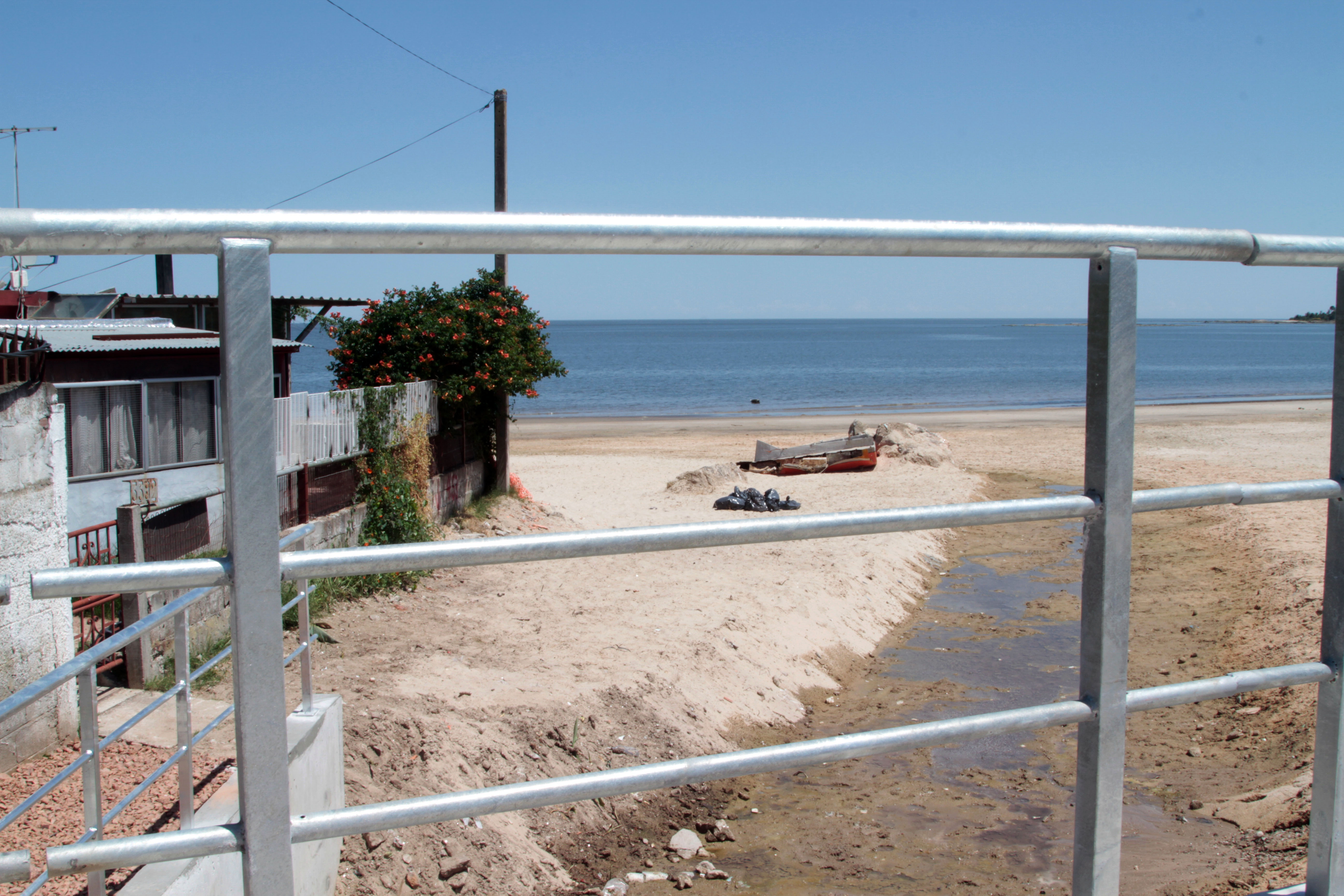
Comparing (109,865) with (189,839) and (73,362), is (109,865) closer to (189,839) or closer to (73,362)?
(189,839)

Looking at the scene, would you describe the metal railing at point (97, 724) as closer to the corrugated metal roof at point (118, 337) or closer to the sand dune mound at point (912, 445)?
the corrugated metal roof at point (118, 337)

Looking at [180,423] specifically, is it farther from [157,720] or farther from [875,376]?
[875,376]

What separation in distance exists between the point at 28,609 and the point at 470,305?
351 inches

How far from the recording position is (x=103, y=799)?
15.0 feet

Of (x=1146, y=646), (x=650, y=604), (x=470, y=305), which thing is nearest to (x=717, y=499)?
(x=470, y=305)

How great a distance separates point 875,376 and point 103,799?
7155 centimetres

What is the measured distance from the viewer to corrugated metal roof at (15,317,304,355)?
1084 cm

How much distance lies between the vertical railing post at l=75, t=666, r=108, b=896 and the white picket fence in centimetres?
625

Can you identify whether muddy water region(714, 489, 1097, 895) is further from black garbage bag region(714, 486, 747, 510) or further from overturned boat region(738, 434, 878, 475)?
overturned boat region(738, 434, 878, 475)

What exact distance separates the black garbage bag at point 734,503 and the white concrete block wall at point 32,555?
10.3m

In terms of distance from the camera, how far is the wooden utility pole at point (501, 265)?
1425cm

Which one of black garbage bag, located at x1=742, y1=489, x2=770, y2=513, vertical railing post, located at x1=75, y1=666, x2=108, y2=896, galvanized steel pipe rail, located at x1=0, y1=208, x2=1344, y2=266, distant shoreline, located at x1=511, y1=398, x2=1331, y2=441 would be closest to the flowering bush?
black garbage bag, located at x1=742, y1=489, x2=770, y2=513

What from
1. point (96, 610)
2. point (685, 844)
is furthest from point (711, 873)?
point (96, 610)

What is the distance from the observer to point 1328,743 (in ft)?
5.94
